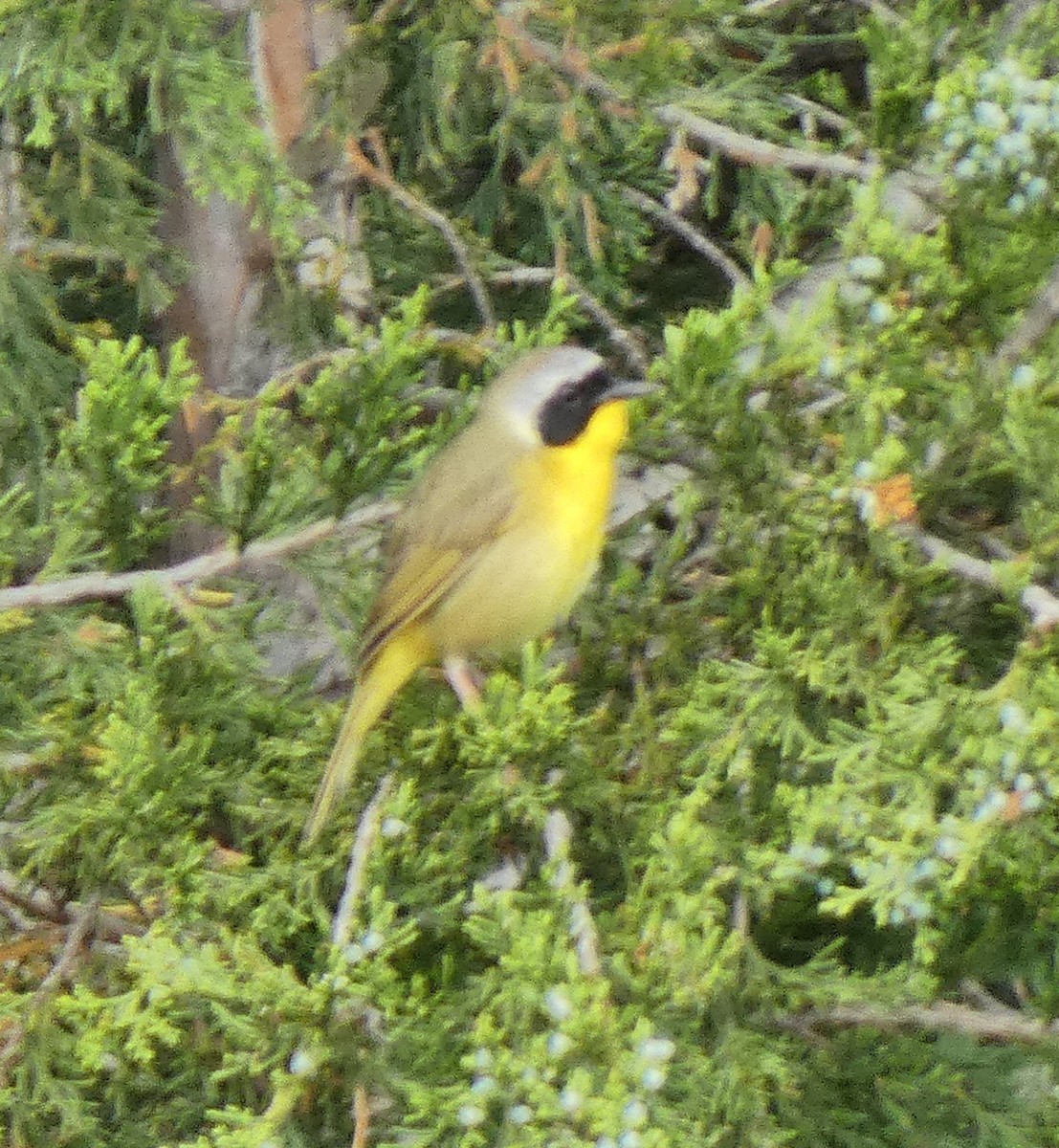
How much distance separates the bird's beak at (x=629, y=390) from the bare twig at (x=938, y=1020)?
947mm

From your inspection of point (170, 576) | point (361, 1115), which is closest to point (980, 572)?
point (361, 1115)

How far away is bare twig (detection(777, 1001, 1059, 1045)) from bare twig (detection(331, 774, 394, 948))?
0.54 m

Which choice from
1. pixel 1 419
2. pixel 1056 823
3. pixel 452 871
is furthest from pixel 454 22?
pixel 1056 823

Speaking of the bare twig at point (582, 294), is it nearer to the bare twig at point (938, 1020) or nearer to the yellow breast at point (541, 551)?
the yellow breast at point (541, 551)

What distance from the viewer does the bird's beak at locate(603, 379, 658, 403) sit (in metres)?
2.27

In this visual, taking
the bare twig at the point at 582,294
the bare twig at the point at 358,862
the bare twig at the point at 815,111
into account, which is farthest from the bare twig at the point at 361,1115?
the bare twig at the point at 815,111

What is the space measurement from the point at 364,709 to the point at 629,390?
Result: 2.09 feet

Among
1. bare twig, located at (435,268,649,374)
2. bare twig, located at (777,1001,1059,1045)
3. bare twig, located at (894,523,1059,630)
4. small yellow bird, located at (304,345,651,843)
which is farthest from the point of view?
bare twig, located at (435,268,649,374)

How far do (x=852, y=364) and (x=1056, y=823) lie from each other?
2.00ft

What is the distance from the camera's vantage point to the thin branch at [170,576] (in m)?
1.96

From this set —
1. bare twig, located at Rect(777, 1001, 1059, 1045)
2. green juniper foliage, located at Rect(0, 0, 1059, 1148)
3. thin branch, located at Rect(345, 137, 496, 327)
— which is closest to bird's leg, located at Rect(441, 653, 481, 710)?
green juniper foliage, located at Rect(0, 0, 1059, 1148)

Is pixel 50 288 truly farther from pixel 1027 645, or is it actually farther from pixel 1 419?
pixel 1027 645

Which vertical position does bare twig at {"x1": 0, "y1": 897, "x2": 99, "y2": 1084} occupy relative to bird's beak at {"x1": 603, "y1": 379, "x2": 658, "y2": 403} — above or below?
below

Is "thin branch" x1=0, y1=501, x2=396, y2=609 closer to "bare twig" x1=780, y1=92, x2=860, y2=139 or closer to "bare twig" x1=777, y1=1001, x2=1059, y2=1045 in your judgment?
"bare twig" x1=777, y1=1001, x2=1059, y2=1045
